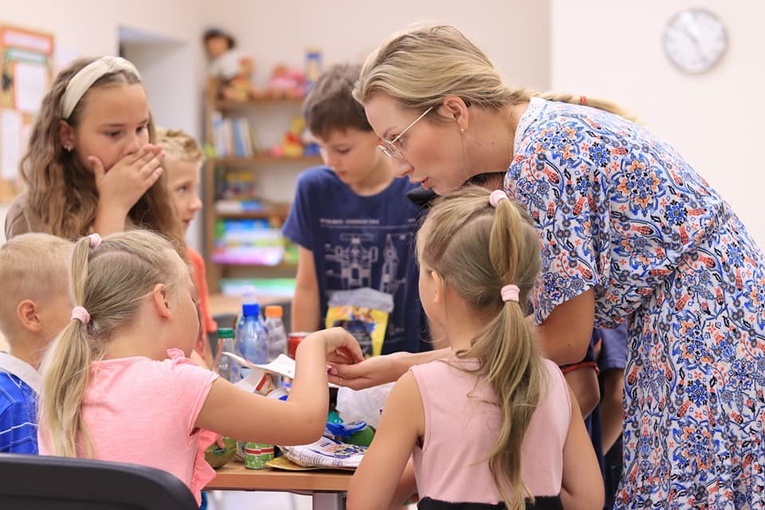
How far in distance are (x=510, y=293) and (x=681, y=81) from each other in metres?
4.52

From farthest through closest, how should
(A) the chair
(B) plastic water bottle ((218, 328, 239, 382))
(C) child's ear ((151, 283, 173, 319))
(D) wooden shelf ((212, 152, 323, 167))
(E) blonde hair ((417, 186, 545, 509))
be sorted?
(D) wooden shelf ((212, 152, 323, 167)), (B) plastic water bottle ((218, 328, 239, 382)), (C) child's ear ((151, 283, 173, 319)), (E) blonde hair ((417, 186, 545, 509)), (A) the chair

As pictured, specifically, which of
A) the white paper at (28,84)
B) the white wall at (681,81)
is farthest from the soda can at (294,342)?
the white wall at (681,81)

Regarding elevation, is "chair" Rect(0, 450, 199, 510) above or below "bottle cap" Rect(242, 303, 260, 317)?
above

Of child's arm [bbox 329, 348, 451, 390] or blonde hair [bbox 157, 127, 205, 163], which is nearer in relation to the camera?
child's arm [bbox 329, 348, 451, 390]

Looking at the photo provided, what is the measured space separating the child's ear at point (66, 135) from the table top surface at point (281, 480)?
0.90m

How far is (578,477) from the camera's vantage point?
57.4 inches

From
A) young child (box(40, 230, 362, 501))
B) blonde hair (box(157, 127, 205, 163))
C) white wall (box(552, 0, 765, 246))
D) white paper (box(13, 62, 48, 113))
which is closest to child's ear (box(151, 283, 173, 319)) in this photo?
young child (box(40, 230, 362, 501))

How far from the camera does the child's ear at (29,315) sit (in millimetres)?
1717

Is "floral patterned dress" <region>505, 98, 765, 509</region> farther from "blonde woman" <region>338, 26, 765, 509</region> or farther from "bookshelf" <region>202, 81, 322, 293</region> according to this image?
"bookshelf" <region>202, 81, 322, 293</region>

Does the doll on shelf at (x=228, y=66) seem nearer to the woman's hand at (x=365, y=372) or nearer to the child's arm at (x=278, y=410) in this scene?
the woman's hand at (x=365, y=372)

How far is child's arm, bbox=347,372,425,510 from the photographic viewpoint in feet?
4.55

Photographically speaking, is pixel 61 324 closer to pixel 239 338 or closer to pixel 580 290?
pixel 239 338

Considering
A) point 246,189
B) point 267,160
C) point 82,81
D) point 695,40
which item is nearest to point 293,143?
point 267,160

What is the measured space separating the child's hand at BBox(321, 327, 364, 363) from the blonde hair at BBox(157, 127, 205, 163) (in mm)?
1114
